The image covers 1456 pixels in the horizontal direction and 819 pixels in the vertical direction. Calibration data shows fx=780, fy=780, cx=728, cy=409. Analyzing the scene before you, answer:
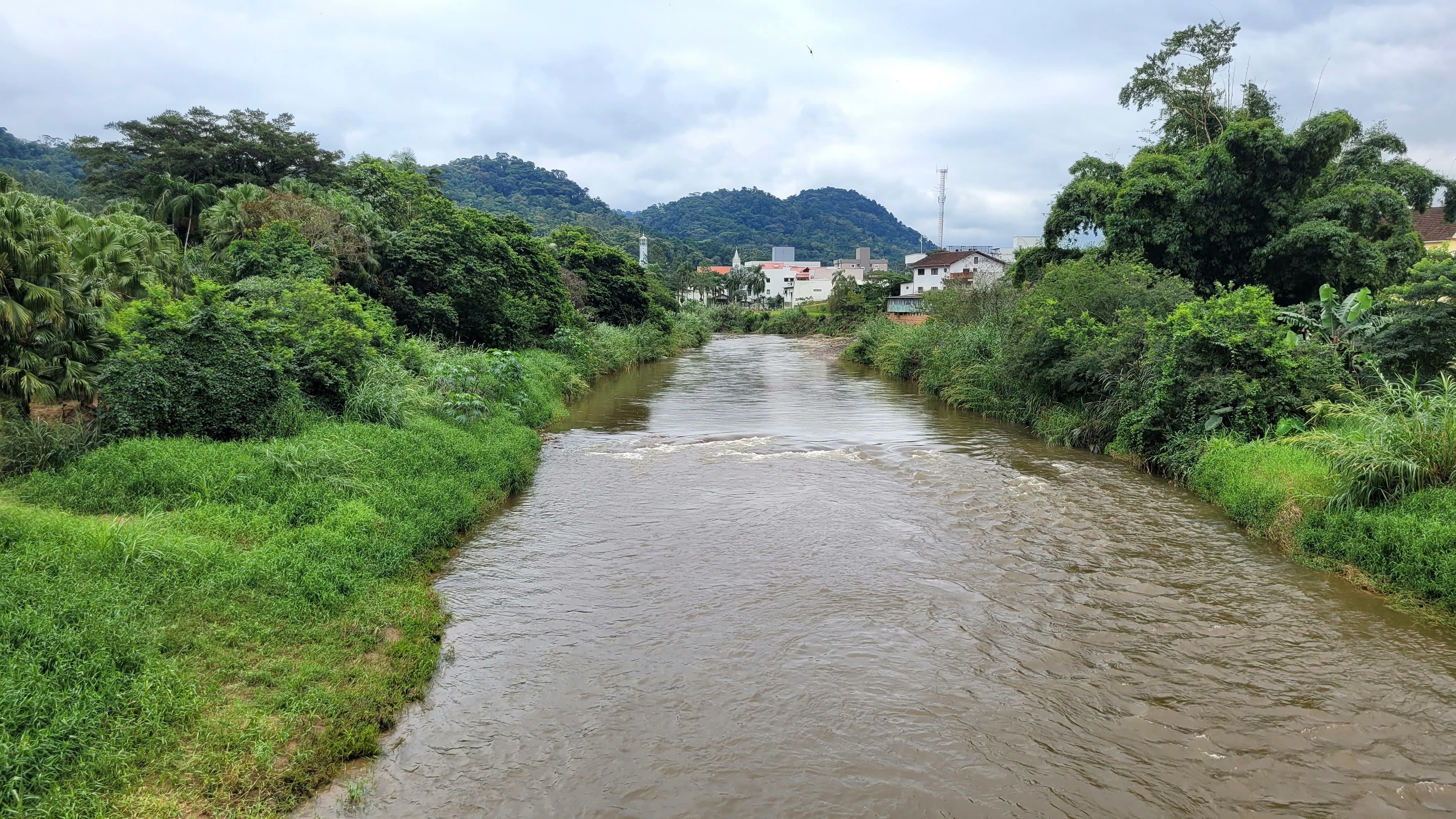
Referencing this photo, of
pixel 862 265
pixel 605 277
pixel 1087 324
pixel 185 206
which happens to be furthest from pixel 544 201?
pixel 1087 324

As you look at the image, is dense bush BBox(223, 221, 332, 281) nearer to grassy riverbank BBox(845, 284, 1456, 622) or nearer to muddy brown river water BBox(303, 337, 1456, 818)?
muddy brown river water BBox(303, 337, 1456, 818)

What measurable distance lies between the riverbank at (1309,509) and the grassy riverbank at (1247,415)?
0.8 inches

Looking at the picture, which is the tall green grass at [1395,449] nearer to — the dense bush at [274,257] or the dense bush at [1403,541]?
the dense bush at [1403,541]

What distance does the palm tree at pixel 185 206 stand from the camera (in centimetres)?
2642

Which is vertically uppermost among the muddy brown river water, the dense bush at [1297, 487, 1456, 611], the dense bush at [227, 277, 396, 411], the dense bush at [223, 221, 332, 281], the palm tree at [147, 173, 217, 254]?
the palm tree at [147, 173, 217, 254]

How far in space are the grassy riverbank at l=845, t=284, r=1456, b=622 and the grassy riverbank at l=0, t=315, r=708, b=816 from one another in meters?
10.1

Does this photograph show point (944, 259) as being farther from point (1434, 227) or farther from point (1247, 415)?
point (1247, 415)

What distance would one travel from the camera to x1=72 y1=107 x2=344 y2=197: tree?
33500 mm

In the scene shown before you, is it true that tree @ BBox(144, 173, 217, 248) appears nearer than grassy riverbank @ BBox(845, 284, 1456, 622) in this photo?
No

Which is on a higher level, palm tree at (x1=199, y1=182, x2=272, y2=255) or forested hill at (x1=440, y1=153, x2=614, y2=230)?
forested hill at (x1=440, y1=153, x2=614, y2=230)

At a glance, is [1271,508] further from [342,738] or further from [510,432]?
[510,432]

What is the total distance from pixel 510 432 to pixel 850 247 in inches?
6081

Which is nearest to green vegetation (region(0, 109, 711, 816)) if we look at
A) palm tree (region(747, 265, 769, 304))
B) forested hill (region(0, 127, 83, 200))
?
forested hill (region(0, 127, 83, 200))

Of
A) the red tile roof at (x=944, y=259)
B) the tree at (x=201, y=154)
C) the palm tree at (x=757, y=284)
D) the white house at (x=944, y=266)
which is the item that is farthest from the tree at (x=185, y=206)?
the palm tree at (x=757, y=284)
